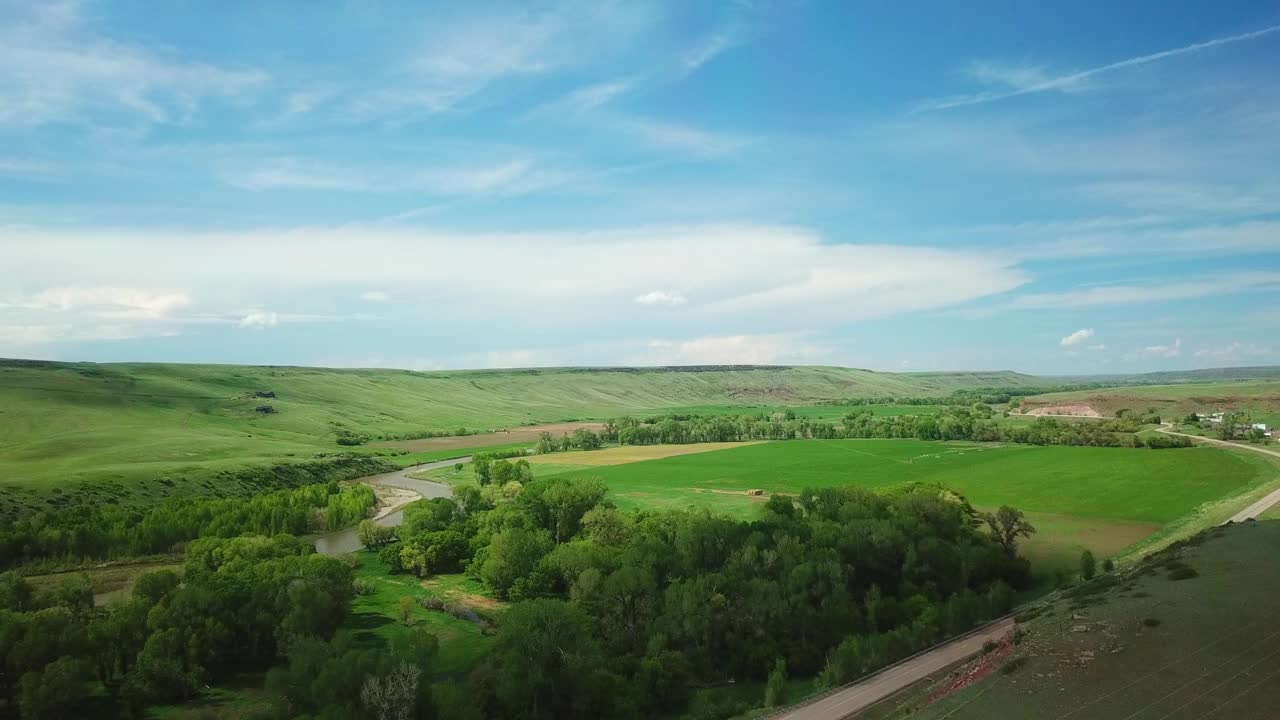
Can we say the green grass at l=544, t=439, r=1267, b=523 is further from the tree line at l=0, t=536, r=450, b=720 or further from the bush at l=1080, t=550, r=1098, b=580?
the tree line at l=0, t=536, r=450, b=720

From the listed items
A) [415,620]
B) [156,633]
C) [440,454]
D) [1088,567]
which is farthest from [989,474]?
[440,454]

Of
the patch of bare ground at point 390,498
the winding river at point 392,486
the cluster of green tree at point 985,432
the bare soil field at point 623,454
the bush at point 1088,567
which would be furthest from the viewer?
the bare soil field at point 623,454

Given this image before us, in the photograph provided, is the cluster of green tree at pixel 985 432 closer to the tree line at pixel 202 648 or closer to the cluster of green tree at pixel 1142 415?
the cluster of green tree at pixel 1142 415

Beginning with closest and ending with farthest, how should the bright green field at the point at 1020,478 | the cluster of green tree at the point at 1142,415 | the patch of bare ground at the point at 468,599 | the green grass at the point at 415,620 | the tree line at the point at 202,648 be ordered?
1. the tree line at the point at 202,648
2. the green grass at the point at 415,620
3. the patch of bare ground at the point at 468,599
4. the bright green field at the point at 1020,478
5. the cluster of green tree at the point at 1142,415

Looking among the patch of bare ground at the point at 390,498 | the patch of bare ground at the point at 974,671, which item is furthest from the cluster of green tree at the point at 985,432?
the patch of bare ground at the point at 974,671

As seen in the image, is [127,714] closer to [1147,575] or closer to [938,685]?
[938,685]
